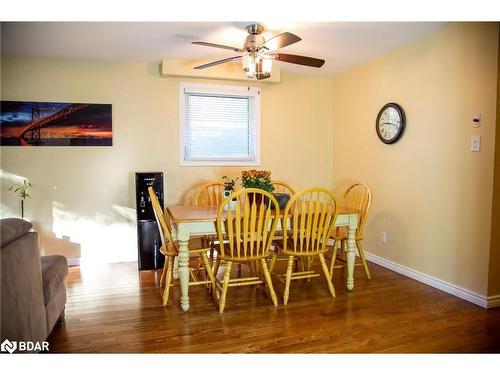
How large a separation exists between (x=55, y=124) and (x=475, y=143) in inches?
159

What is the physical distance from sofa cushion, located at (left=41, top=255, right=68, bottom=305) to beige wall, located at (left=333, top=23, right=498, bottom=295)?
3041mm

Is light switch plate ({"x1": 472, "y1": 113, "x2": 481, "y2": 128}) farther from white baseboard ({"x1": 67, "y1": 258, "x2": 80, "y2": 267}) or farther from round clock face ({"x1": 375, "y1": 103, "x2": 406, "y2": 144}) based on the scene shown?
white baseboard ({"x1": 67, "y1": 258, "x2": 80, "y2": 267})

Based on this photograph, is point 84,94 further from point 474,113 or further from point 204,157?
point 474,113

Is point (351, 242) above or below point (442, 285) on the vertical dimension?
above

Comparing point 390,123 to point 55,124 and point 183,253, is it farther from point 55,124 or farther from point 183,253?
point 55,124

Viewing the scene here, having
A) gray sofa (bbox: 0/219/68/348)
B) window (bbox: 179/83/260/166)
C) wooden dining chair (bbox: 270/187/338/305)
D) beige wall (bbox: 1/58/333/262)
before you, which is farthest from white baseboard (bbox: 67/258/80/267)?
wooden dining chair (bbox: 270/187/338/305)

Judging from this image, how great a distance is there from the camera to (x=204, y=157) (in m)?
4.23

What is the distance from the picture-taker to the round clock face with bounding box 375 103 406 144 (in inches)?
135

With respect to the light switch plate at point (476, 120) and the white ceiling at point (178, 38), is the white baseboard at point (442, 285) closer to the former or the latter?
the light switch plate at point (476, 120)

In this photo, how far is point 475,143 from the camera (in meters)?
2.68

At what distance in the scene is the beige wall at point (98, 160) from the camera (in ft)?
12.1

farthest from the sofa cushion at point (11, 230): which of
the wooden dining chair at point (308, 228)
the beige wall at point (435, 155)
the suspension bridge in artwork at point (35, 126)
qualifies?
the beige wall at point (435, 155)

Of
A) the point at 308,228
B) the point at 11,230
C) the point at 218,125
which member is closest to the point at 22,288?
the point at 11,230

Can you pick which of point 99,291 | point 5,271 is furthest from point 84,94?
point 5,271
